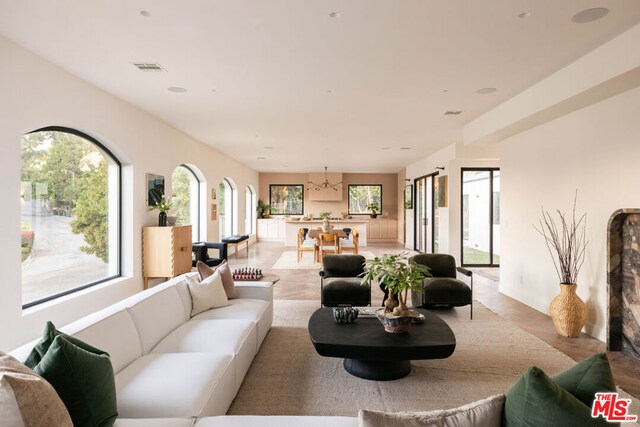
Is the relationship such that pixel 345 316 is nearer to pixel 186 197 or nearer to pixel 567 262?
pixel 567 262

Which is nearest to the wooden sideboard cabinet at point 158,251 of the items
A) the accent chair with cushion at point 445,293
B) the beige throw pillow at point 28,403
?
the accent chair with cushion at point 445,293

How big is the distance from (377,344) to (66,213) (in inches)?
162

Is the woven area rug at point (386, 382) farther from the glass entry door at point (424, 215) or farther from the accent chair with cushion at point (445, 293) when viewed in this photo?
the glass entry door at point (424, 215)

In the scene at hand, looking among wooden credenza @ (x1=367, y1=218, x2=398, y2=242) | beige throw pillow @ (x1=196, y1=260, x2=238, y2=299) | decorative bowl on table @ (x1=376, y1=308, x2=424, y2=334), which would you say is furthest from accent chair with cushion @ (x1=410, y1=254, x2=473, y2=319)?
wooden credenza @ (x1=367, y1=218, x2=398, y2=242)

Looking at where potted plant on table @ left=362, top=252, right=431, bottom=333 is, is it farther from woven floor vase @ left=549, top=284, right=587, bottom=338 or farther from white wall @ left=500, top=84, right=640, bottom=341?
white wall @ left=500, top=84, right=640, bottom=341

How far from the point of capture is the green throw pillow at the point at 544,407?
1103 mm

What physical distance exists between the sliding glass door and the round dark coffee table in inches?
230

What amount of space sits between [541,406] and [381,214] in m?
14.2

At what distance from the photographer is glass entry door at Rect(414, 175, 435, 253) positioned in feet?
33.9

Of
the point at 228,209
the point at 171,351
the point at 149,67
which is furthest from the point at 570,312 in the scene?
the point at 228,209

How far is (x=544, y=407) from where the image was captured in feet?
3.69

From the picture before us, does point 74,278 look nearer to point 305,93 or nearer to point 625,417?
point 305,93

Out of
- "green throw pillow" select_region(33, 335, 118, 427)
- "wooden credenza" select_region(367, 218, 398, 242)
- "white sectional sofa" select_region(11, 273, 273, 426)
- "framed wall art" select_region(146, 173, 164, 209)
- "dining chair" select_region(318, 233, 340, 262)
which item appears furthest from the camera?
"wooden credenza" select_region(367, 218, 398, 242)

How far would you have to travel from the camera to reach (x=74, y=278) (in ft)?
15.1
